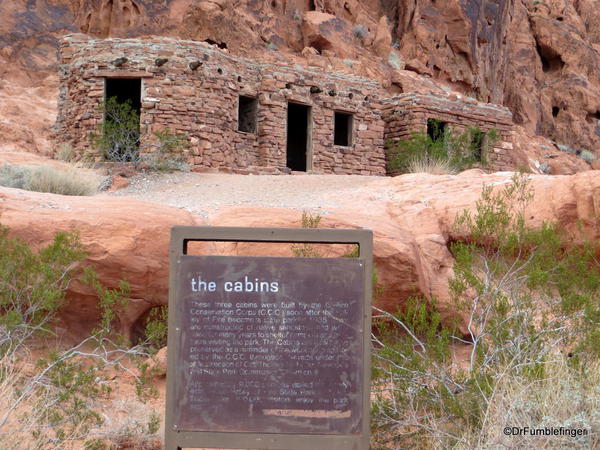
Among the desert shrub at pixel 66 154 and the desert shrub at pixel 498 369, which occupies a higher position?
the desert shrub at pixel 66 154

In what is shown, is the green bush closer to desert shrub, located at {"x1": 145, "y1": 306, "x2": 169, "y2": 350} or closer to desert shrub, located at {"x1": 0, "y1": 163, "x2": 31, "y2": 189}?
desert shrub, located at {"x1": 145, "y1": 306, "x2": 169, "y2": 350}

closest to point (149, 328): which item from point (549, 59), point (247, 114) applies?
point (247, 114)

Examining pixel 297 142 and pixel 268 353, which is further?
pixel 297 142

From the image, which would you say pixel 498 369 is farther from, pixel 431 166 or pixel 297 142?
pixel 297 142

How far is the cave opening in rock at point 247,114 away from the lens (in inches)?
586

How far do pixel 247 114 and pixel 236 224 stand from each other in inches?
390

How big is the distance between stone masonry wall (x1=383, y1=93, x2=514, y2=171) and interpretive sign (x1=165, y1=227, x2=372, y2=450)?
1351 centimetres

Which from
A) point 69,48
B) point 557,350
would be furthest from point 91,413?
point 69,48

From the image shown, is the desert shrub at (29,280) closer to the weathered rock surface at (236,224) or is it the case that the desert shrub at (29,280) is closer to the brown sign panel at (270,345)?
the weathered rock surface at (236,224)

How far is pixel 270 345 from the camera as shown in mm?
3201

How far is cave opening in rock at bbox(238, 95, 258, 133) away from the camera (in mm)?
14875

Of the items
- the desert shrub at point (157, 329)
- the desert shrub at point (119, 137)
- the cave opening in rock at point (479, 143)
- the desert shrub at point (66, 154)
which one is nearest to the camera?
the desert shrub at point (157, 329)

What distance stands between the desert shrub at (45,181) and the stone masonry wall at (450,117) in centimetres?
952

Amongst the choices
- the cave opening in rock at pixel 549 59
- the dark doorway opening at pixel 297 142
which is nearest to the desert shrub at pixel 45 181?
the dark doorway opening at pixel 297 142
